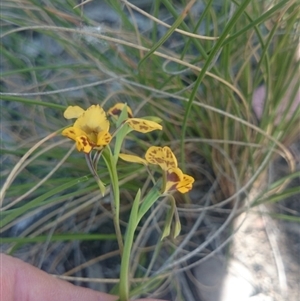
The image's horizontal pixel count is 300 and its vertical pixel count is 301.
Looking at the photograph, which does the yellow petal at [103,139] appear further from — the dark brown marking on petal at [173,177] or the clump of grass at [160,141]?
the clump of grass at [160,141]

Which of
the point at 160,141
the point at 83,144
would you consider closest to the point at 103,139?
the point at 83,144

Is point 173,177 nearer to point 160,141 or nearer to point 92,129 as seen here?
point 92,129

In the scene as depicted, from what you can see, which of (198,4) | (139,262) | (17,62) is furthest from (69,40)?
(139,262)

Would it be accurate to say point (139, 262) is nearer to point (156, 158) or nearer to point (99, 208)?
point (99, 208)

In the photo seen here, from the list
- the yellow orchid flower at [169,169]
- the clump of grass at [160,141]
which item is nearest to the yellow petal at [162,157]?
the yellow orchid flower at [169,169]

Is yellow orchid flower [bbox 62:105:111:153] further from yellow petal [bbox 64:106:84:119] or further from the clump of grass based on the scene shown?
the clump of grass

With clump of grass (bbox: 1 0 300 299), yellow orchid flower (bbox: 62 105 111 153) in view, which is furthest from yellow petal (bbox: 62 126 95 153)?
clump of grass (bbox: 1 0 300 299)
